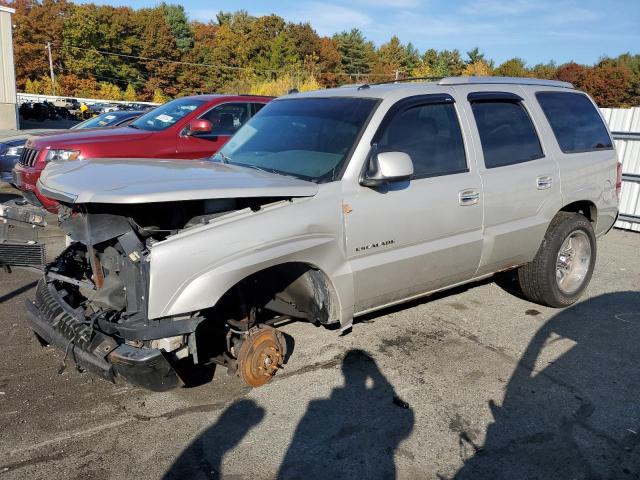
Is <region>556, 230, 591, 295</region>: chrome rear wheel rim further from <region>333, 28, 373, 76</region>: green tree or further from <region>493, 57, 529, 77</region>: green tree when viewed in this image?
<region>333, 28, 373, 76</region>: green tree

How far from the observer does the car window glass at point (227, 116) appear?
26.3 feet

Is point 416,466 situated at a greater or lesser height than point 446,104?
lesser

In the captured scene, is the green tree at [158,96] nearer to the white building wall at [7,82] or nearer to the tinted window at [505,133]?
the white building wall at [7,82]

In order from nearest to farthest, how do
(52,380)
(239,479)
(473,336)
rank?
(239,479)
(52,380)
(473,336)

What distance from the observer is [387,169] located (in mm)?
3510

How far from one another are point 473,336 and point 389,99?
2.13 metres

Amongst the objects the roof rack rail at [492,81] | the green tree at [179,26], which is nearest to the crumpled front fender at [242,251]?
the roof rack rail at [492,81]

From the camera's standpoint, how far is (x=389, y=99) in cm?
398

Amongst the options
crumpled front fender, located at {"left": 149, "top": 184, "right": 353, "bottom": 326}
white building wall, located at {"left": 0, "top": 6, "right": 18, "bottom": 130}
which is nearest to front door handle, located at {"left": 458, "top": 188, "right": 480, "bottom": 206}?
crumpled front fender, located at {"left": 149, "top": 184, "right": 353, "bottom": 326}

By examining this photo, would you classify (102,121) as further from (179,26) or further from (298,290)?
(179,26)

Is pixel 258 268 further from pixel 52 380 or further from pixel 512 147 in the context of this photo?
pixel 512 147

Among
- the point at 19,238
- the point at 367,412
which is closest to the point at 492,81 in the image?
the point at 367,412

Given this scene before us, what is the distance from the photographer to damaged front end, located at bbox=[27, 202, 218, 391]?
2.96 meters

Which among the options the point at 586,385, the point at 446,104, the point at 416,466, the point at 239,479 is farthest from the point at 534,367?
the point at 239,479
